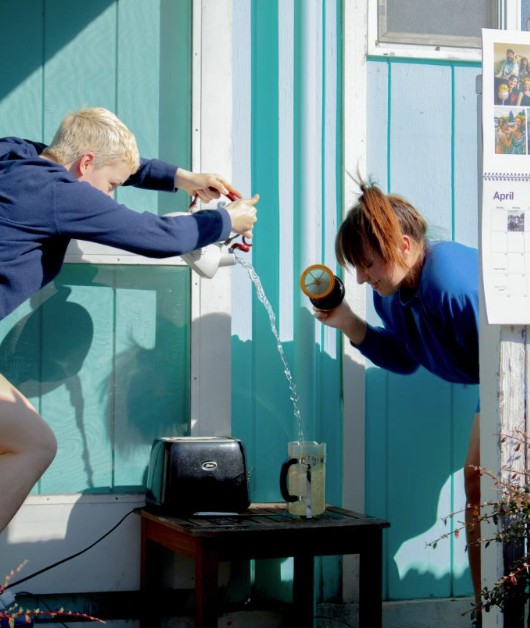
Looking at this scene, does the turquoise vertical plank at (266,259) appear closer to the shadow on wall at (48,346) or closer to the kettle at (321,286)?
the kettle at (321,286)

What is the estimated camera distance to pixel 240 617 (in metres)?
3.55

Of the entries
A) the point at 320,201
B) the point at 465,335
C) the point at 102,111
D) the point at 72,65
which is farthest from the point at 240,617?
the point at 72,65

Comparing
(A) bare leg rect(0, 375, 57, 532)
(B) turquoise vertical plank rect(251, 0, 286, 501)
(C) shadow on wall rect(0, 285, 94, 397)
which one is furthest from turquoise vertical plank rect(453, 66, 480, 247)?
(A) bare leg rect(0, 375, 57, 532)

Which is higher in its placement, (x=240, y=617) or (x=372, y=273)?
(x=372, y=273)

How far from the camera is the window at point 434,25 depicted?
3.76 meters

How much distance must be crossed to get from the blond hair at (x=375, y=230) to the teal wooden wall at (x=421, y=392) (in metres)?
0.44

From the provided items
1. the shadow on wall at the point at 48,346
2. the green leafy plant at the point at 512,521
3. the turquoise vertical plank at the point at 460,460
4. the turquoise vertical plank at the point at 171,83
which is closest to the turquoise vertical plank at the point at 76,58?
the turquoise vertical plank at the point at 171,83

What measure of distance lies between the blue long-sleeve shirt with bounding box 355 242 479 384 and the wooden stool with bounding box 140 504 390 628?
0.58 meters

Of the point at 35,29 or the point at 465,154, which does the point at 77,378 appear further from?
the point at 465,154

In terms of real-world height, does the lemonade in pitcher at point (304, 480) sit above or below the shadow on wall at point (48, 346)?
below

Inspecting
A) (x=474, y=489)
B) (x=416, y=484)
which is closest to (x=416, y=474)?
(x=416, y=484)

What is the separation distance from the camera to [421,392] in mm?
3770

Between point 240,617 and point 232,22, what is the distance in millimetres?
2057

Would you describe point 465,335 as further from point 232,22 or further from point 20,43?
point 20,43
